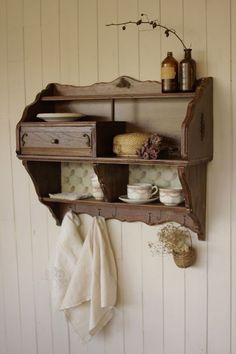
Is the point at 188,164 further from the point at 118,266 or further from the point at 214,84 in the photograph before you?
the point at 118,266

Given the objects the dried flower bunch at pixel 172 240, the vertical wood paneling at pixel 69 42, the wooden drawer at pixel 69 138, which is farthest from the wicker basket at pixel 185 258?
the vertical wood paneling at pixel 69 42

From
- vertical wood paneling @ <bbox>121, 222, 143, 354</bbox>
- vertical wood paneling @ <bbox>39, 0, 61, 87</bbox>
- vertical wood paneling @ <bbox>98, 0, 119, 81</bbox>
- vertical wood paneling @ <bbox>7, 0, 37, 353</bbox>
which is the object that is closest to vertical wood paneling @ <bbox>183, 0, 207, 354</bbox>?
vertical wood paneling @ <bbox>121, 222, 143, 354</bbox>

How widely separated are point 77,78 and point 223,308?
1145 millimetres

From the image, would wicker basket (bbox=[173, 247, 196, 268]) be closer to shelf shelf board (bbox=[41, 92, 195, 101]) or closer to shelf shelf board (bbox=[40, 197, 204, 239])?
shelf shelf board (bbox=[40, 197, 204, 239])

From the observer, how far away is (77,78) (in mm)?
2275

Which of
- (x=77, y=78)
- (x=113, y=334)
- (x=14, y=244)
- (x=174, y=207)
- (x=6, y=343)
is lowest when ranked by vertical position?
(x=6, y=343)

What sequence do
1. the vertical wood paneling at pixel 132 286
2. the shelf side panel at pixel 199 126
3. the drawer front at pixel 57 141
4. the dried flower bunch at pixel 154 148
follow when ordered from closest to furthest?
the shelf side panel at pixel 199 126 < the dried flower bunch at pixel 154 148 < the drawer front at pixel 57 141 < the vertical wood paneling at pixel 132 286

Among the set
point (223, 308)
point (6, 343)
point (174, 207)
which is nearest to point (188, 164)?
point (174, 207)

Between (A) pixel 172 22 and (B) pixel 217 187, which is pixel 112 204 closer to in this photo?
(B) pixel 217 187

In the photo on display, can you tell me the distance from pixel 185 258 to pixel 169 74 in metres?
0.72

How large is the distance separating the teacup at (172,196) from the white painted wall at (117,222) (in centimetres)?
14

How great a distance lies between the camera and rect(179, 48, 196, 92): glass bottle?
1.97m

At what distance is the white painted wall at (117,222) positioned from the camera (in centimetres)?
203

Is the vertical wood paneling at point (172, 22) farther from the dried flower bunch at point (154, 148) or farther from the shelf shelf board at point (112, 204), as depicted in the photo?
the shelf shelf board at point (112, 204)
